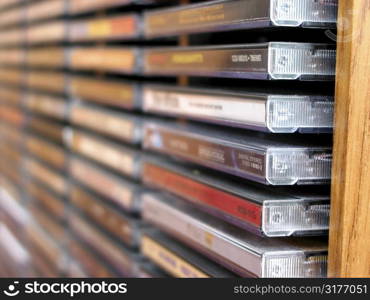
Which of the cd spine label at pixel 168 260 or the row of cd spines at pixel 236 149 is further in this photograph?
the cd spine label at pixel 168 260

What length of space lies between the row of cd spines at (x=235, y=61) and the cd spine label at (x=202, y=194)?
15cm

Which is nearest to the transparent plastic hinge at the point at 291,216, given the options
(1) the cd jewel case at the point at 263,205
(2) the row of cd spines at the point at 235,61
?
(1) the cd jewel case at the point at 263,205

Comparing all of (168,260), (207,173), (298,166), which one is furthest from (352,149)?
(168,260)

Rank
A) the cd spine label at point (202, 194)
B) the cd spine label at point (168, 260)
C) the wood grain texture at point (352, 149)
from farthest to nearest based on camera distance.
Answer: the cd spine label at point (168, 260), the cd spine label at point (202, 194), the wood grain texture at point (352, 149)

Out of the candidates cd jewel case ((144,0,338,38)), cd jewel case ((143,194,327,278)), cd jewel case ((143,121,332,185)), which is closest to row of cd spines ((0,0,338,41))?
cd jewel case ((144,0,338,38))

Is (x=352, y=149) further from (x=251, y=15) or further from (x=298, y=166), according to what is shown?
(x=251, y=15)

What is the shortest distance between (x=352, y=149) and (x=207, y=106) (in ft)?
0.81

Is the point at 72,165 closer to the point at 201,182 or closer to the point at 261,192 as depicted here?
the point at 201,182

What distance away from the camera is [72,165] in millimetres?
1570

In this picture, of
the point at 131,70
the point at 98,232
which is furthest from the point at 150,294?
the point at 98,232

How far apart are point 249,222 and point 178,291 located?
0.40 feet

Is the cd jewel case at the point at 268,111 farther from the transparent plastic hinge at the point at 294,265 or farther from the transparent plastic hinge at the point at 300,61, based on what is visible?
the transparent plastic hinge at the point at 294,265

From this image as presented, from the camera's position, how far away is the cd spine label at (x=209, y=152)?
706mm

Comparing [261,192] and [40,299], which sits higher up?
[261,192]
